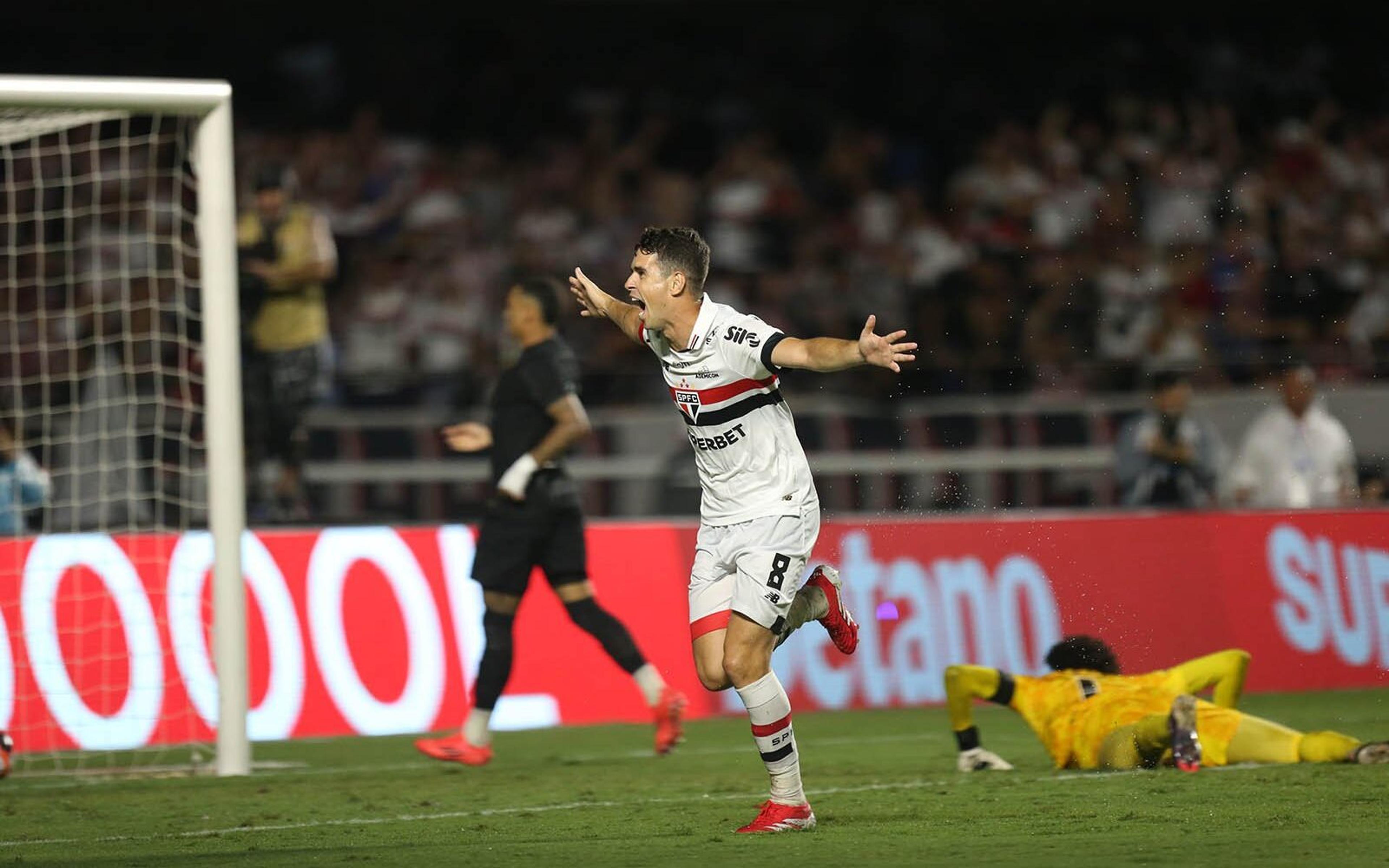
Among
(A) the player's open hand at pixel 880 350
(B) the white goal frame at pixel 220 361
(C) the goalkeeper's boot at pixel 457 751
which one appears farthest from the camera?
(C) the goalkeeper's boot at pixel 457 751

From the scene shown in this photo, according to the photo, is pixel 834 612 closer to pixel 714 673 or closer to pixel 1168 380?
pixel 714 673

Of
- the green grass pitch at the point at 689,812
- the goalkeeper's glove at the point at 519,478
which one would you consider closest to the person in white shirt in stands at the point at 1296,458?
the green grass pitch at the point at 689,812

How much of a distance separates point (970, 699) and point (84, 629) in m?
4.72

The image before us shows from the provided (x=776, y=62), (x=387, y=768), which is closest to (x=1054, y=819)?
(x=387, y=768)

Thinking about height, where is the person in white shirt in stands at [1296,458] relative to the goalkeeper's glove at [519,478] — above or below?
above

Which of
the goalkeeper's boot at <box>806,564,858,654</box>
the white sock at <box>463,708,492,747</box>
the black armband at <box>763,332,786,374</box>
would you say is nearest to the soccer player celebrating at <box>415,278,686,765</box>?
the white sock at <box>463,708,492,747</box>

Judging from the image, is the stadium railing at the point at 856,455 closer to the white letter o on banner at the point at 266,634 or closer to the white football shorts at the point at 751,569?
the white letter o on banner at the point at 266,634

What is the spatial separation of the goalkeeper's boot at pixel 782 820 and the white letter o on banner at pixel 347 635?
15.0 feet

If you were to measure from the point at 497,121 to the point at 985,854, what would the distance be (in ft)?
43.8

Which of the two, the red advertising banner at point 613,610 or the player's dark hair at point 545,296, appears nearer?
the player's dark hair at point 545,296

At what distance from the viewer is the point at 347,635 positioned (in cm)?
1094

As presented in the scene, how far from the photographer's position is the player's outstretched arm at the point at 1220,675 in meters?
8.55

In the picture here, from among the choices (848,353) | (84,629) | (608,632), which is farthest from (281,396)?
(848,353)

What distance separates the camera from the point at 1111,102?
62.3ft
